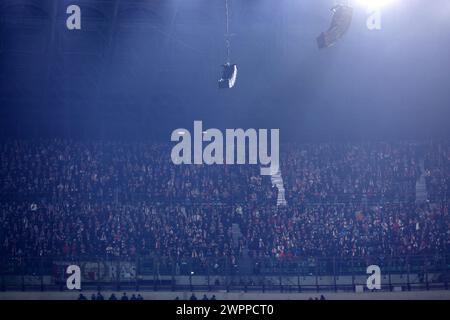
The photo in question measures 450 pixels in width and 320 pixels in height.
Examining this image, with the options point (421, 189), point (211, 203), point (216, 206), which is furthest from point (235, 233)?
point (421, 189)

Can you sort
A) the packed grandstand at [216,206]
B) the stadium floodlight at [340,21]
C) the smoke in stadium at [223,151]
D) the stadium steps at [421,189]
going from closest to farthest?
the stadium floodlight at [340,21] → the smoke in stadium at [223,151] → the packed grandstand at [216,206] → the stadium steps at [421,189]

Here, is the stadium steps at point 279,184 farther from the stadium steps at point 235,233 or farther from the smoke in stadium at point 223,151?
the stadium steps at point 235,233

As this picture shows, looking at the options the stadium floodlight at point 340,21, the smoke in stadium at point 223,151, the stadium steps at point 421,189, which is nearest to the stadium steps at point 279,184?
the smoke in stadium at point 223,151

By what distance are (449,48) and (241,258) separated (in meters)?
13.8

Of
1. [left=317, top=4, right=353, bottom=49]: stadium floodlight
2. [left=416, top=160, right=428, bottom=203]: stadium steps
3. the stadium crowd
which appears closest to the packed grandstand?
the stadium crowd

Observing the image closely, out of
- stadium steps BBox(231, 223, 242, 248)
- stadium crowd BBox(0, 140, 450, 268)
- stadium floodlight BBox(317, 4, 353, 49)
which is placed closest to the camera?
stadium floodlight BBox(317, 4, 353, 49)

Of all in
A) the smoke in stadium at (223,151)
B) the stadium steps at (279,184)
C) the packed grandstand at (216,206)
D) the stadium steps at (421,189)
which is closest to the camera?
the smoke in stadium at (223,151)

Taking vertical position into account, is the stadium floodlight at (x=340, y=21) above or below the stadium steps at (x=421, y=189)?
above

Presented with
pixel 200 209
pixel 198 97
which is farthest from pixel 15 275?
pixel 198 97

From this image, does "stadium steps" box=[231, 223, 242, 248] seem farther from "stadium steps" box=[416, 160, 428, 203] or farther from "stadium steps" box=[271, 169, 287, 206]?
→ "stadium steps" box=[416, 160, 428, 203]

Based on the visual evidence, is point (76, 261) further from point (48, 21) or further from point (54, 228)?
point (48, 21)

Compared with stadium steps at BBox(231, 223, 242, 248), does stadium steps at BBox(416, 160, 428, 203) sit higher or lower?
higher

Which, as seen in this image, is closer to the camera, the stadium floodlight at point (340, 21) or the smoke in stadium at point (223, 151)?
the stadium floodlight at point (340, 21)
